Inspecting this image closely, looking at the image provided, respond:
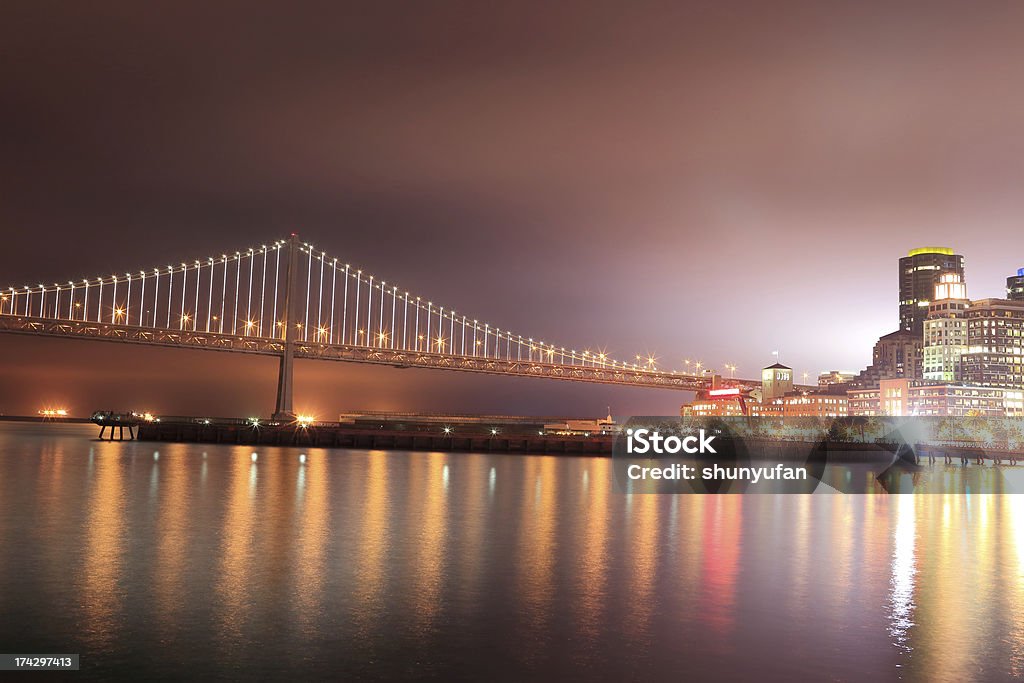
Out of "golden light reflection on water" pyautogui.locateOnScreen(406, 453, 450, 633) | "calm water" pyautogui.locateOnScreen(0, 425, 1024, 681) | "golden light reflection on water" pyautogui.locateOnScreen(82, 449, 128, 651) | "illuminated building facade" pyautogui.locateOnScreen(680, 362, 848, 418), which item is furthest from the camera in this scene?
"illuminated building facade" pyautogui.locateOnScreen(680, 362, 848, 418)

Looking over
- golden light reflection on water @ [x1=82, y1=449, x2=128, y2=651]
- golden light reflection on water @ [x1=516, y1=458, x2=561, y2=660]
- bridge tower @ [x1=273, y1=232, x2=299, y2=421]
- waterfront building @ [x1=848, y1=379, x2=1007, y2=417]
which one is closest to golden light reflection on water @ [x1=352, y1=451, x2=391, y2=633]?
golden light reflection on water @ [x1=516, y1=458, x2=561, y2=660]

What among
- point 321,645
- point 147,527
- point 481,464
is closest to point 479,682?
point 321,645

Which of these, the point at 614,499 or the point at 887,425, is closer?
the point at 614,499

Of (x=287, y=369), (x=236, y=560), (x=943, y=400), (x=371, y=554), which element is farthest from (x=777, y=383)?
(x=236, y=560)

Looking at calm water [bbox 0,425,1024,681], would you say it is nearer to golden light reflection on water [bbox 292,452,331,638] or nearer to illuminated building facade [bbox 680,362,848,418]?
golden light reflection on water [bbox 292,452,331,638]

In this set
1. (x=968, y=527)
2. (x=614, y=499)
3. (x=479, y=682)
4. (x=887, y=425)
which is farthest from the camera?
(x=887, y=425)

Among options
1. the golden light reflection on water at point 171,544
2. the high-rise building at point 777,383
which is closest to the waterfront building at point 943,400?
the high-rise building at point 777,383

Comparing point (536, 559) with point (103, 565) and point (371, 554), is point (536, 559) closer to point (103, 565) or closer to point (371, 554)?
point (371, 554)

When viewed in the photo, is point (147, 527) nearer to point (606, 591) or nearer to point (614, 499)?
point (606, 591)
